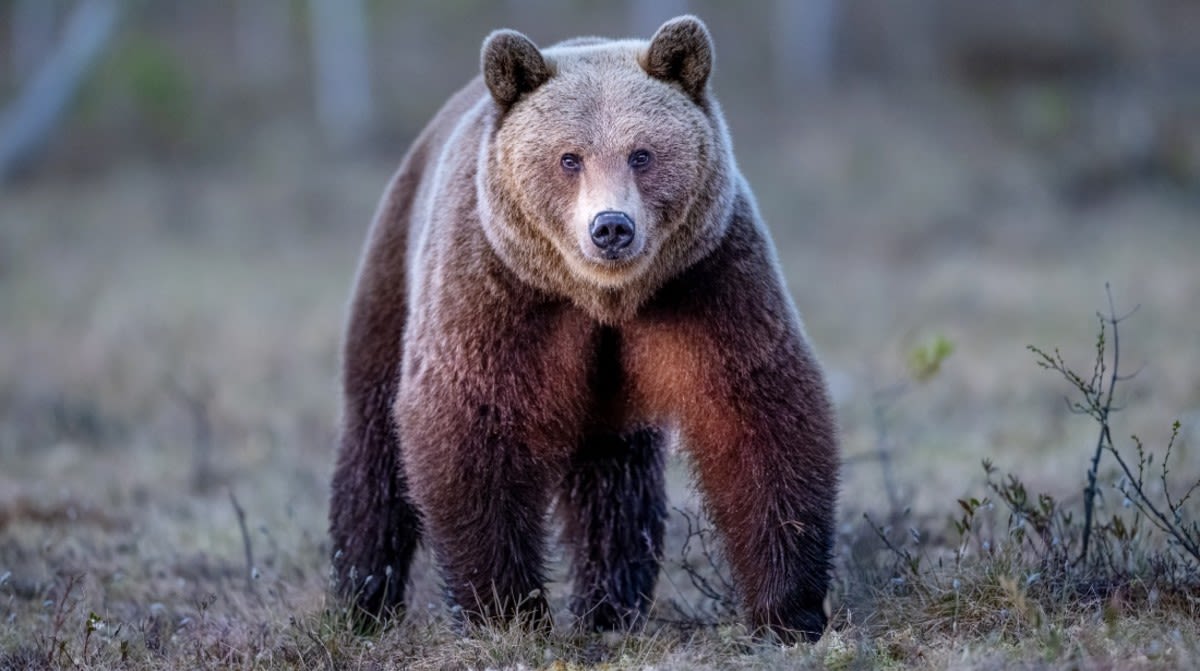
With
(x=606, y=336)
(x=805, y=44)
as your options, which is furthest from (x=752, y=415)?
(x=805, y=44)

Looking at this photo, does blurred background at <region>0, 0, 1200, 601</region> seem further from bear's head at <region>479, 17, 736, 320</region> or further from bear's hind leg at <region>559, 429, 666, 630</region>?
bear's head at <region>479, 17, 736, 320</region>

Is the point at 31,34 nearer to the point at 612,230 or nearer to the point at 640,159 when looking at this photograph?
the point at 640,159

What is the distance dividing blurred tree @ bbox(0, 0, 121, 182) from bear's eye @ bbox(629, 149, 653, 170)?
28152 millimetres

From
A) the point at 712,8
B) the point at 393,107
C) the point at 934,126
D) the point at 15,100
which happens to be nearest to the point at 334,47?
the point at 393,107

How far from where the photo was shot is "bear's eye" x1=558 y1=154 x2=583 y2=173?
513 cm

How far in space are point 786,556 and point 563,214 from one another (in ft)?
5.11

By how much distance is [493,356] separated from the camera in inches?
207

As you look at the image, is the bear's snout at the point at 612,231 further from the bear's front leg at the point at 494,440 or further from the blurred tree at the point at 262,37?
the blurred tree at the point at 262,37

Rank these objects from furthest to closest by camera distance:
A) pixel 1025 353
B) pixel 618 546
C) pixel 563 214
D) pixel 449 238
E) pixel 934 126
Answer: pixel 934 126, pixel 1025 353, pixel 618 546, pixel 449 238, pixel 563 214

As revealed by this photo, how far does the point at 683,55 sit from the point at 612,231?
897 mm

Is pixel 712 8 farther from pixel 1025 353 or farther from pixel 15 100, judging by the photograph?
pixel 1025 353

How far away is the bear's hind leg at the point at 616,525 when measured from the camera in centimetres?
654

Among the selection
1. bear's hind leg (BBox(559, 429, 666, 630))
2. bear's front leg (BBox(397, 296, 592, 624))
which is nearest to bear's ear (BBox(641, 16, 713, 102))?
bear's front leg (BBox(397, 296, 592, 624))

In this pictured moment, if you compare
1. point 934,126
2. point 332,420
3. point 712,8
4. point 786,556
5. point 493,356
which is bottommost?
point 332,420
